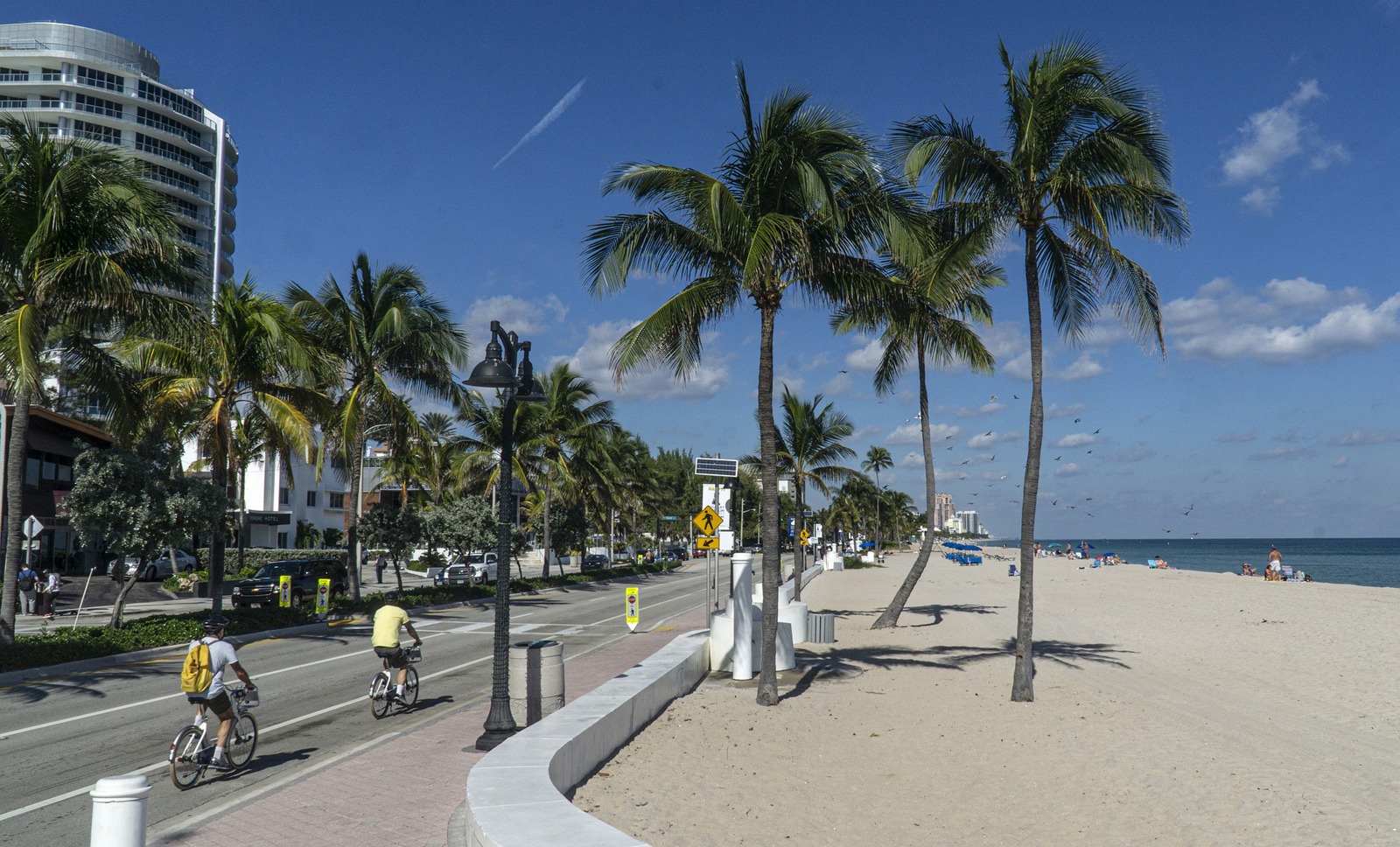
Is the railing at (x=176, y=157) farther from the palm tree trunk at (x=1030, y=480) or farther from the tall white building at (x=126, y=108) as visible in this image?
the palm tree trunk at (x=1030, y=480)

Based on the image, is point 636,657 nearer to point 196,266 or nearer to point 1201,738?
point 1201,738

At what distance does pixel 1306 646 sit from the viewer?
22.5 metres

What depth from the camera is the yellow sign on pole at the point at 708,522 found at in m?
18.4

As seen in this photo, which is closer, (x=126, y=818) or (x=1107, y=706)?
(x=126, y=818)

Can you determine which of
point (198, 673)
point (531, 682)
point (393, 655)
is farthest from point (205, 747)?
point (393, 655)

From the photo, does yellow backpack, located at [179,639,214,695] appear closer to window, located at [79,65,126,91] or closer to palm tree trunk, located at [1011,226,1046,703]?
palm tree trunk, located at [1011,226,1046,703]

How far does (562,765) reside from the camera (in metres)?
7.44

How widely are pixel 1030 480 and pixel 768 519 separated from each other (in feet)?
14.8

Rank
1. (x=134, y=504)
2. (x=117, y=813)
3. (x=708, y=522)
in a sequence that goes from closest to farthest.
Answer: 1. (x=117, y=813)
2. (x=708, y=522)
3. (x=134, y=504)

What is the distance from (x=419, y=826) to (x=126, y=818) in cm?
294

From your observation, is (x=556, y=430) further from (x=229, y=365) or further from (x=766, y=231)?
(x=766, y=231)

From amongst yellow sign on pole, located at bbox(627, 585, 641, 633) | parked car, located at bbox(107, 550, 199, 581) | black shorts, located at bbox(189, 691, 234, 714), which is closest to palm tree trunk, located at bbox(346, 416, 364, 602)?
yellow sign on pole, located at bbox(627, 585, 641, 633)

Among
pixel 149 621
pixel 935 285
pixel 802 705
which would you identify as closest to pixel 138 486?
pixel 149 621

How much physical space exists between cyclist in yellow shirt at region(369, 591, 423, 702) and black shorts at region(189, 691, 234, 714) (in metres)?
3.16
